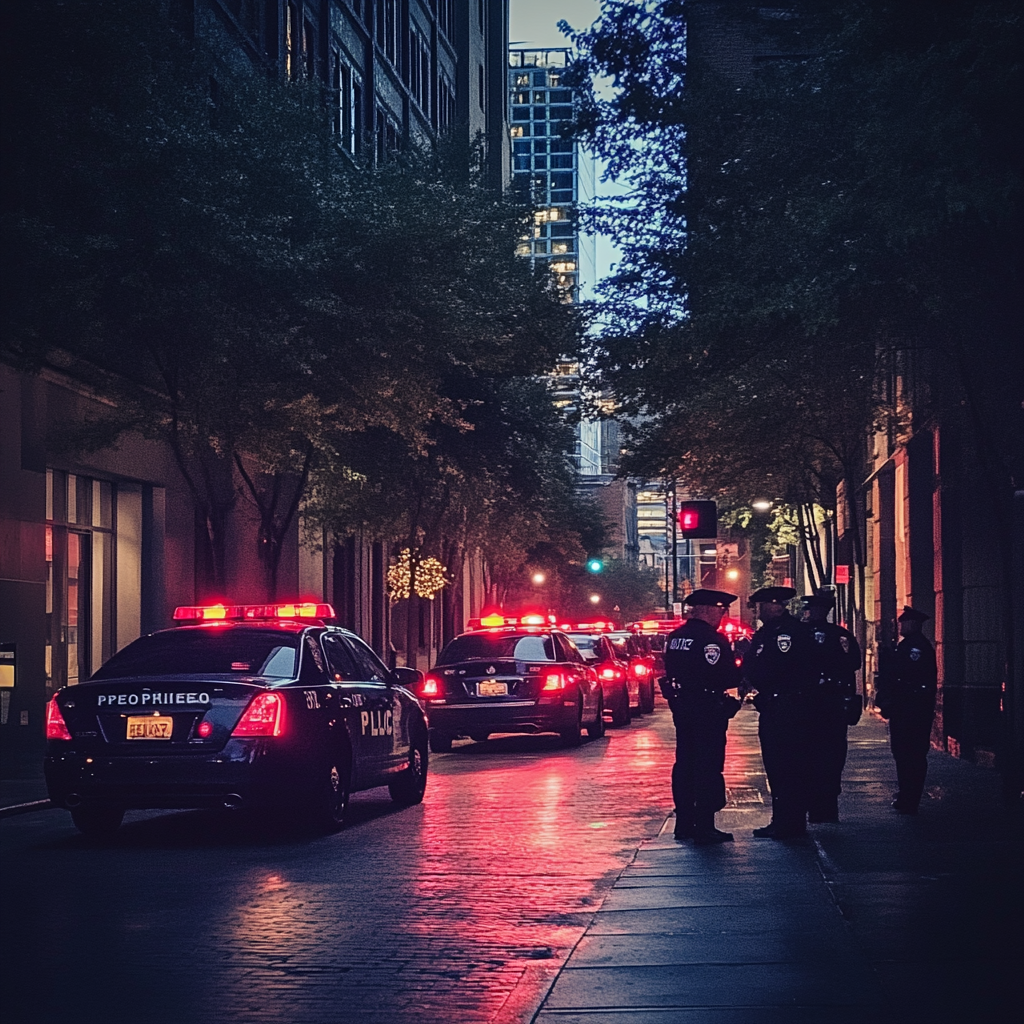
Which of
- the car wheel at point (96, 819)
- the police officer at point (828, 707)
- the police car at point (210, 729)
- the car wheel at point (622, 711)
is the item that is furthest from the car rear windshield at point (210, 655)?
the car wheel at point (622, 711)

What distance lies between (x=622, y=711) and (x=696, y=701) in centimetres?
1795

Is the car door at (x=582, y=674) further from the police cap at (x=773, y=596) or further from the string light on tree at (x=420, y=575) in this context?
the string light on tree at (x=420, y=575)

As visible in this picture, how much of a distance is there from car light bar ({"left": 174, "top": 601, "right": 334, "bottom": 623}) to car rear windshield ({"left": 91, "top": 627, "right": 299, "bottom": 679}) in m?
0.79

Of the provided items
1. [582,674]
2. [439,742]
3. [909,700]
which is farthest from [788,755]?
[582,674]

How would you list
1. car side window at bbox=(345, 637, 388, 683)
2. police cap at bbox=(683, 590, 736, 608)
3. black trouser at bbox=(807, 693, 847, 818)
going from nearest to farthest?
police cap at bbox=(683, 590, 736, 608) < black trouser at bbox=(807, 693, 847, 818) < car side window at bbox=(345, 637, 388, 683)

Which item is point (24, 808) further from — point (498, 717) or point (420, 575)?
point (420, 575)

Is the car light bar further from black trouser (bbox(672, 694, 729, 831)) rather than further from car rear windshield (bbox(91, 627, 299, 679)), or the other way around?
black trouser (bbox(672, 694, 729, 831))

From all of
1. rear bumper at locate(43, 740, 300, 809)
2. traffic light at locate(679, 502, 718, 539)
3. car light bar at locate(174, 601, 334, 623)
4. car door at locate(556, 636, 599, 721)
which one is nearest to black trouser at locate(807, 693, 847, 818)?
rear bumper at locate(43, 740, 300, 809)

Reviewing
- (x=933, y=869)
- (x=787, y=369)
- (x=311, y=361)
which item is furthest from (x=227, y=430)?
(x=933, y=869)

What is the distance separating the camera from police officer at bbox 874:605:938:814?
47.5ft

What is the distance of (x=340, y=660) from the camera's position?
14.7m

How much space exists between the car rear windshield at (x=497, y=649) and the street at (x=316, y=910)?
23.3ft

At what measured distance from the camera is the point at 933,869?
10758 mm

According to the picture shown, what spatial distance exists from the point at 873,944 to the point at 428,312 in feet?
54.7
